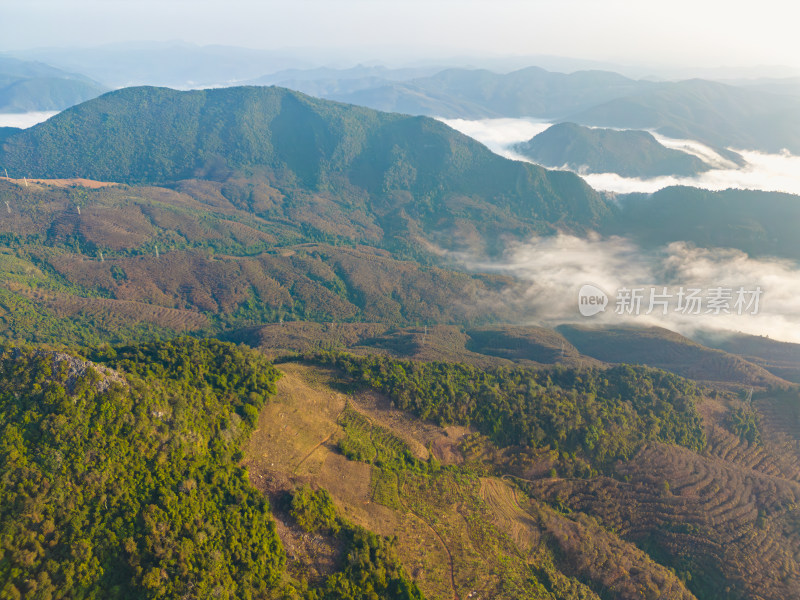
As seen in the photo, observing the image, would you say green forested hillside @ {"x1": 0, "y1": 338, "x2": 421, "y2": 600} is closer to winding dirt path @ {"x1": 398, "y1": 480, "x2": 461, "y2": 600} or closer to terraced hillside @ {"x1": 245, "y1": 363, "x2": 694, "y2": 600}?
terraced hillside @ {"x1": 245, "y1": 363, "x2": 694, "y2": 600}

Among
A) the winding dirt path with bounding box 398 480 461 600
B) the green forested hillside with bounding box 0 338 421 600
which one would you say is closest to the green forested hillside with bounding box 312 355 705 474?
the winding dirt path with bounding box 398 480 461 600

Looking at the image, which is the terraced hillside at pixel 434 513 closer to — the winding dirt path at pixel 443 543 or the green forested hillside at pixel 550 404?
the winding dirt path at pixel 443 543

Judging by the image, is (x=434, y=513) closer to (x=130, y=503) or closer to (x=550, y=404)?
(x=550, y=404)

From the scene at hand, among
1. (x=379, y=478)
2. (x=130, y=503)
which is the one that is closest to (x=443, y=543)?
(x=379, y=478)

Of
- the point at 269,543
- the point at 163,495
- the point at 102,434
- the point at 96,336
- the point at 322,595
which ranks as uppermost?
the point at 102,434

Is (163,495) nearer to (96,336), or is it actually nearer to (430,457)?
(430,457)

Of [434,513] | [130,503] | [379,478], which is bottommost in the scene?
[434,513]

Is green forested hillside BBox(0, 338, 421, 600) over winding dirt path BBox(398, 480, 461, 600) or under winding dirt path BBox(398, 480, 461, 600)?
over

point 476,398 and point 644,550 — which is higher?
point 476,398

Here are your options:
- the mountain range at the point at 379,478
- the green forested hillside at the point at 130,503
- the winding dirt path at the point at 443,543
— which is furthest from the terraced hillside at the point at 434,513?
the green forested hillside at the point at 130,503

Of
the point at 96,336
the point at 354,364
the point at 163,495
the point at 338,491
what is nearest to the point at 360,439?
the point at 338,491

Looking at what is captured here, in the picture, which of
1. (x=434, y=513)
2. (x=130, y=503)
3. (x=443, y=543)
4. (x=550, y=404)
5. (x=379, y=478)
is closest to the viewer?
(x=130, y=503)
